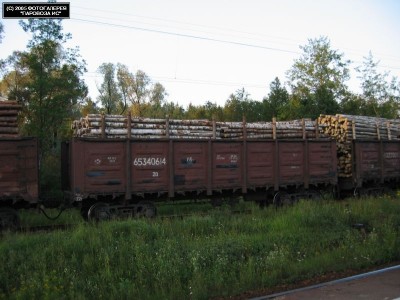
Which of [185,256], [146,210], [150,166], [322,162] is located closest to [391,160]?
[322,162]

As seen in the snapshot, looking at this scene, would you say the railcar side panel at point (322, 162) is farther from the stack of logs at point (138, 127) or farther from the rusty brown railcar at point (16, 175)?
the rusty brown railcar at point (16, 175)

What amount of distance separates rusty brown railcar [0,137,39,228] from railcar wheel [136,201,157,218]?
113 inches

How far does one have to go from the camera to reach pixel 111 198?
12016 millimetres

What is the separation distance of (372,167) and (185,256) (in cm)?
1289

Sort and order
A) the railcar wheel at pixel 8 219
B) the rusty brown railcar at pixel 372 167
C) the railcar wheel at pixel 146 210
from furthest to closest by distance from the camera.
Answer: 1. the rusty brown railcar at pixel 372 167
2. the railcar wheel at pixel 146 210
3. the railcar wheel at pixel 8 219

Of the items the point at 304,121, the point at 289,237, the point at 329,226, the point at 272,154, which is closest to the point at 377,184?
the point at 304,121

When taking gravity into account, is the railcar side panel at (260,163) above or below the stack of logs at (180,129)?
below

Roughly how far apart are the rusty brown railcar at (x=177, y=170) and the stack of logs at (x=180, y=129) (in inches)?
17.1

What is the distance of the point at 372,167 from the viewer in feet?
57.9

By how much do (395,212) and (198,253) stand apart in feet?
22.1

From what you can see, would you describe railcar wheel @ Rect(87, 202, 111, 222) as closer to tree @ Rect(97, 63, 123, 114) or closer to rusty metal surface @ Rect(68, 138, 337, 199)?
rusty metal surface @ Rect(68, 138, 337, 199)

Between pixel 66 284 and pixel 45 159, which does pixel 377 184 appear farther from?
pixel 66 284

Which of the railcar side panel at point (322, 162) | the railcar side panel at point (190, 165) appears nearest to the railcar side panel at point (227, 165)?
the railcar side panel at point (190, 165)

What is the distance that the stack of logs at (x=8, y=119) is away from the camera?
10859mm
